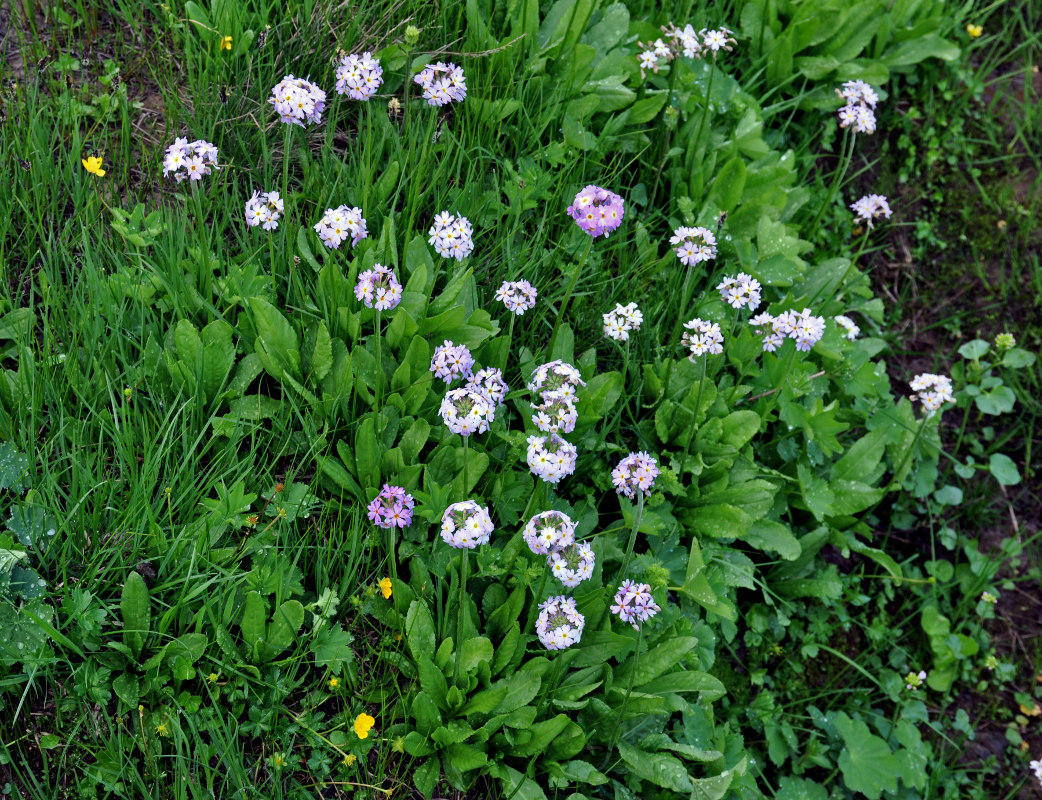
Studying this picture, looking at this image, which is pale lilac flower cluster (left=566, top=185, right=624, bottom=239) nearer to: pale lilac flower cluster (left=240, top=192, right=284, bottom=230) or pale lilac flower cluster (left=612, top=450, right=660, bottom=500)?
pale lilac flower cluster (left=612, top=450, right=660, bottom=500)

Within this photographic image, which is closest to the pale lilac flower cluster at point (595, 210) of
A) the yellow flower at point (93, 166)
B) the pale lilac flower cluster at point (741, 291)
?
the pale lilac flower cluster at point (741, 291)

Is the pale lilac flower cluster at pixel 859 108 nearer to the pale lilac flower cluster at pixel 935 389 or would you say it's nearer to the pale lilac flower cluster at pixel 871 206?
the pale lilac flower cluster at pixel 871 206

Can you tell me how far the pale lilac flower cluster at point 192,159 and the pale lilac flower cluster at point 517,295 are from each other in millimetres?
978

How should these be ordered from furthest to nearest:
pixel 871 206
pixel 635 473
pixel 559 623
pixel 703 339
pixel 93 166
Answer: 1. pixel 871 206
2. pixel 703 339
3. pixel 93 166
4. pixel 635 473
5. pixel 559 623

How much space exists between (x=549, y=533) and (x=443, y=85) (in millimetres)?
1585

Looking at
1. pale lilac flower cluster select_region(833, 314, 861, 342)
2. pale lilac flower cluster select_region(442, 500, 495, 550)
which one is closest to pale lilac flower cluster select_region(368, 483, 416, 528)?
pale lilac flower cluster select_region(442, 500, 495, 550)

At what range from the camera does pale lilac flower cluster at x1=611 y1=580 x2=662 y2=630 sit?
245 centimetres

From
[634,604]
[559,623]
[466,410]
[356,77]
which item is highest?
[356,77]

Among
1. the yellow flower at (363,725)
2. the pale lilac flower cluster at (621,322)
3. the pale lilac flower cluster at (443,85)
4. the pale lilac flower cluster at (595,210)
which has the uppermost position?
the pale lilac flower cluster at (443,85)

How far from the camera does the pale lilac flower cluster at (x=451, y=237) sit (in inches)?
110

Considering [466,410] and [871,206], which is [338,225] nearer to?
[466,410]

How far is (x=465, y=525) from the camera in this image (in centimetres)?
214

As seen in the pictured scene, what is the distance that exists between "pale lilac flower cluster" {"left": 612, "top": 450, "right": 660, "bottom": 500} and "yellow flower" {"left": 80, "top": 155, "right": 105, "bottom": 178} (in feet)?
6.39

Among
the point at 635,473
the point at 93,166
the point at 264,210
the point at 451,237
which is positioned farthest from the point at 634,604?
the point at 93,166
